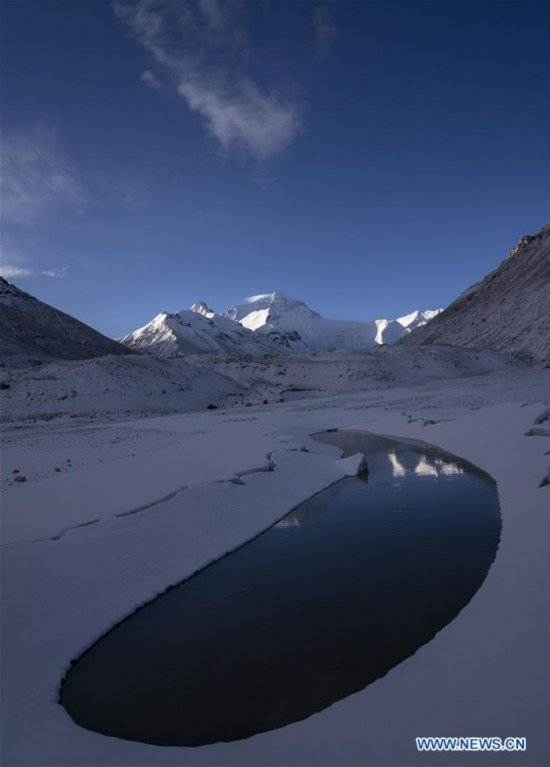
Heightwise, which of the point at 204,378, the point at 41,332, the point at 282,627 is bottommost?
the point at 282,627

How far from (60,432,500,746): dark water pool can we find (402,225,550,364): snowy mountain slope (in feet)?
211

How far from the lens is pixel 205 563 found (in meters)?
8.09

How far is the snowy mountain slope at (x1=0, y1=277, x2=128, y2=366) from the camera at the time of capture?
86.9 m

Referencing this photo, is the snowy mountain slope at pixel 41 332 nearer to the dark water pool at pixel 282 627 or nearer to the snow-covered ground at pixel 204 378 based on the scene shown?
the snow-covered ground at pixel 204 378

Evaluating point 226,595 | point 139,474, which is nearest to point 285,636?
point 226,595

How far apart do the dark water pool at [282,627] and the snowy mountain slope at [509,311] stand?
211 ft

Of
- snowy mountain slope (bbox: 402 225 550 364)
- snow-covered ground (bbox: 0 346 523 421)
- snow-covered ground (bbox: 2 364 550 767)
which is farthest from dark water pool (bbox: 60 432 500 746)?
snowy mountain slope (bbox: 402 225 550 364)

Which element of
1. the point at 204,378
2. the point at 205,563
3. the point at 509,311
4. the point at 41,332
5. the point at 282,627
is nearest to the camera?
the point at 282,627

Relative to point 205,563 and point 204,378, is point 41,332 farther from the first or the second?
point 205,563

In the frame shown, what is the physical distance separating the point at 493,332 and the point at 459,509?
86.4 m

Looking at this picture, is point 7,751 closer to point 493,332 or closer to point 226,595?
point 226,595

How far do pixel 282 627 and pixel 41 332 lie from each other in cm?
10324

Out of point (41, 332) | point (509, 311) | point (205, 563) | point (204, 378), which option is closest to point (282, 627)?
point (205, 563)

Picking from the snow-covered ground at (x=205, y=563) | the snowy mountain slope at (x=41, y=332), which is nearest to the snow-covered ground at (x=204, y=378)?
the snow-covered ground at (x=205, y=563)
